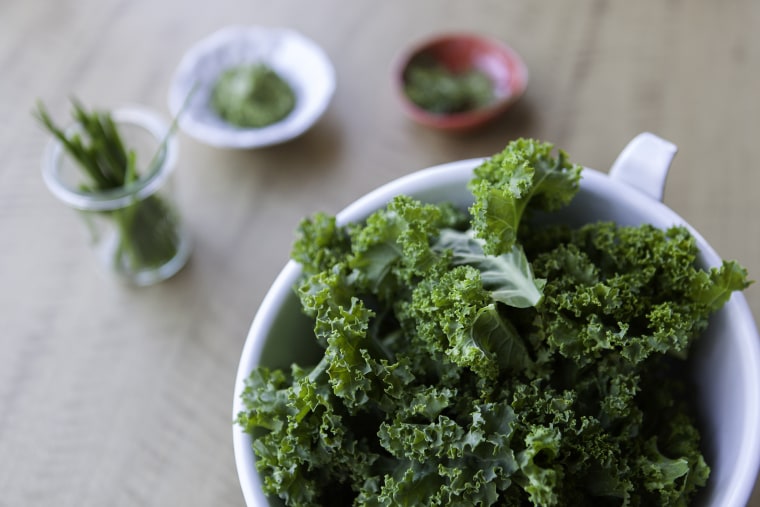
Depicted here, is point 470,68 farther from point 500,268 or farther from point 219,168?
point 500,268

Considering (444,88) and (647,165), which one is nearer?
(647,165)

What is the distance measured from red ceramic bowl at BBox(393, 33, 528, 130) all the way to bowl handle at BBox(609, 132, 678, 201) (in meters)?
0.42

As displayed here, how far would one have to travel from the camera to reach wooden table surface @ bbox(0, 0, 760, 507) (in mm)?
1133

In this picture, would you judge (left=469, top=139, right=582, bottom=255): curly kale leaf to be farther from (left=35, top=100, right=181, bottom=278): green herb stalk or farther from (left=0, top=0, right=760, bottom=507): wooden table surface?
(left=35, top=100, right=181, bottom=278): green herb stalk

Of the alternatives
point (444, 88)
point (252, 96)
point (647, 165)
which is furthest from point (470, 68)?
point (647, 165)

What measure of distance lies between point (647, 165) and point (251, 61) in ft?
2.84

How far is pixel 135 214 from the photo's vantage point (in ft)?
4.15

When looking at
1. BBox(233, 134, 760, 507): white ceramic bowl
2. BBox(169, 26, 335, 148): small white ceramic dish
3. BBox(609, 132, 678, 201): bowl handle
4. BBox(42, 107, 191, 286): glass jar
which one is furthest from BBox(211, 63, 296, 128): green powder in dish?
BBox(609, 132, 678, 201): bowl handle

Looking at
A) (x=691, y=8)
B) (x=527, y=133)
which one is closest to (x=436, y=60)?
(x=527, y=133)

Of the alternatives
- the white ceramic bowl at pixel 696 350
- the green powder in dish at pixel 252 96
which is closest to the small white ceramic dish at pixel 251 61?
the green powder in dish at pixel 252 96

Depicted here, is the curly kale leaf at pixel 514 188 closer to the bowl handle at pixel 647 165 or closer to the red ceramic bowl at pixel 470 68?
the bowl handle at pixel 647 165

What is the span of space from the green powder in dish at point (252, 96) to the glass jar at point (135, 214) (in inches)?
5.8

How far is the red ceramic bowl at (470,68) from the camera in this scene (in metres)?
1.35

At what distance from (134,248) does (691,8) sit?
1.16 meters
